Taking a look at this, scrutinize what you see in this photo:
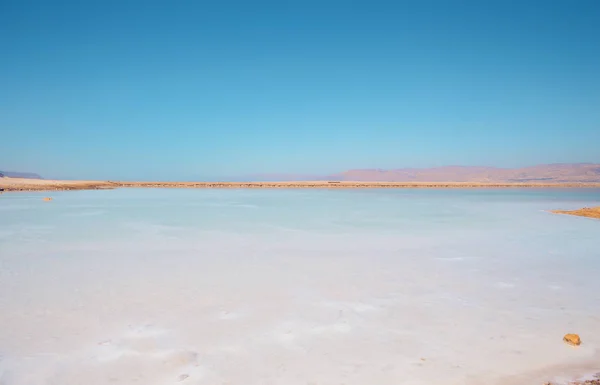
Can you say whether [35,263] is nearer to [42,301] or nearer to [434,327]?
[42,301]

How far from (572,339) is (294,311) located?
1986mm

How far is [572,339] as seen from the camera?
274 centimetres

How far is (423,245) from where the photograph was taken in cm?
647

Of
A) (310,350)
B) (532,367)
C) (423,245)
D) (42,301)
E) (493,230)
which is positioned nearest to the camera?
(532,367)

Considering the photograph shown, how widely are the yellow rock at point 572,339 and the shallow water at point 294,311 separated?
0.21 ft

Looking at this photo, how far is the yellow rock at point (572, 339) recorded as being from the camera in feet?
8.92

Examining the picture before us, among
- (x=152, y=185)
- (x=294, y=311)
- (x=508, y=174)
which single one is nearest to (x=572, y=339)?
(x=294, y=311)

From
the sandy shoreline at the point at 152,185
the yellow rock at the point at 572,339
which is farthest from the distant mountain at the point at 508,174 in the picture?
the yellow rock at the point at 572,339

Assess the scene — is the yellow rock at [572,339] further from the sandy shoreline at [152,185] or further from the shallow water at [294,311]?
the sandy shoreline at [152,185]

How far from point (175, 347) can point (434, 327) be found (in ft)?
6.06

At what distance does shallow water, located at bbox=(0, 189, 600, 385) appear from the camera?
2.41 meters

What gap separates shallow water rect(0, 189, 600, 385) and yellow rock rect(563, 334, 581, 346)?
65 mm

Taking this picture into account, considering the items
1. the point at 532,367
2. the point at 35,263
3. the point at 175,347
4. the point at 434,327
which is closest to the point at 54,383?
the point at 175,347

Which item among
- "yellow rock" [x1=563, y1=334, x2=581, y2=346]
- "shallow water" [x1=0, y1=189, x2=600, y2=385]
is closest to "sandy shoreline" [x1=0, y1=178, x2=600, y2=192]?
"shallow water" [x1=0, y1=189, x2=600, y2=385]
